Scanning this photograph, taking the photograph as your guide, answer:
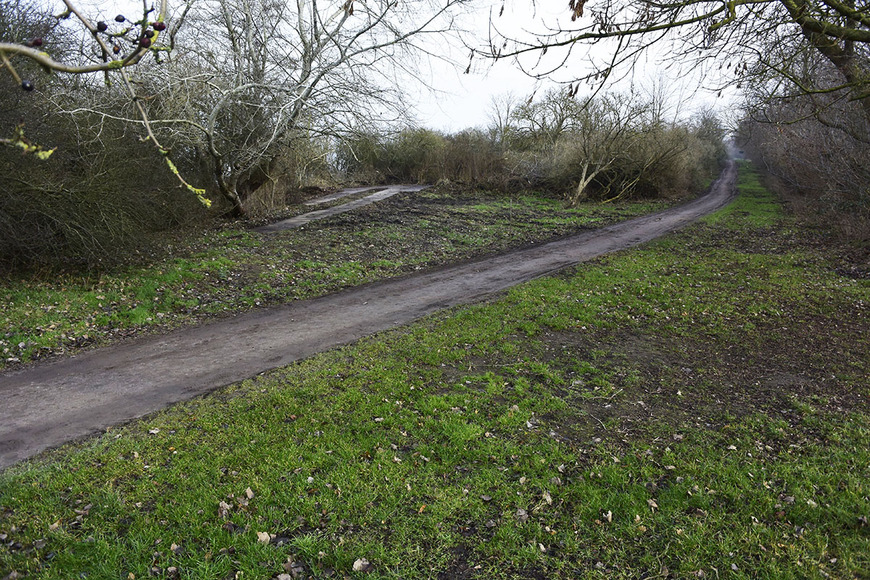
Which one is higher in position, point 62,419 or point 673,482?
point 62,419

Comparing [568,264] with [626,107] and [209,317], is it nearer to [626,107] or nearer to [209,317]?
→ [209,317]

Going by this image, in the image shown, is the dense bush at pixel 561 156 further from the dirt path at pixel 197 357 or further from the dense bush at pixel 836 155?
the dirt path at pixel 197 357

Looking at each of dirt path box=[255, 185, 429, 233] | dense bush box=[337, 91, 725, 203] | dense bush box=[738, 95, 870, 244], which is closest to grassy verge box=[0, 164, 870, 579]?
dense bush box=[738, 95, 870, 244]

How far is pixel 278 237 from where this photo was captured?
15109 millimetres

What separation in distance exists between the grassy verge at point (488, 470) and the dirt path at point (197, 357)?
483 millimetres

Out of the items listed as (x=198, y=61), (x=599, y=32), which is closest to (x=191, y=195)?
(x=198, y=61)

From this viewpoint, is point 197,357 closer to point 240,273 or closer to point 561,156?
point 240,273

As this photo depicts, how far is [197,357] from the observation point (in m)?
7.03

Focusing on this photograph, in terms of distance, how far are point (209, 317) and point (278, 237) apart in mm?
6722

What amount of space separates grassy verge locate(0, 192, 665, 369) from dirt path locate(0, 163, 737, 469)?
76 cm

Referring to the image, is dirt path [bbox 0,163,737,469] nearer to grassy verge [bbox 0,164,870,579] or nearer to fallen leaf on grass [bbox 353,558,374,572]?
grassy verge [bbox 0,164,870,579]

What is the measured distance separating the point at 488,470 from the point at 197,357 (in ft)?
15.9

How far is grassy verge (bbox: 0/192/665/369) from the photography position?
782 centimetres

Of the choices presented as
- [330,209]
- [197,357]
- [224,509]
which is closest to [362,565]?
[224,509]
